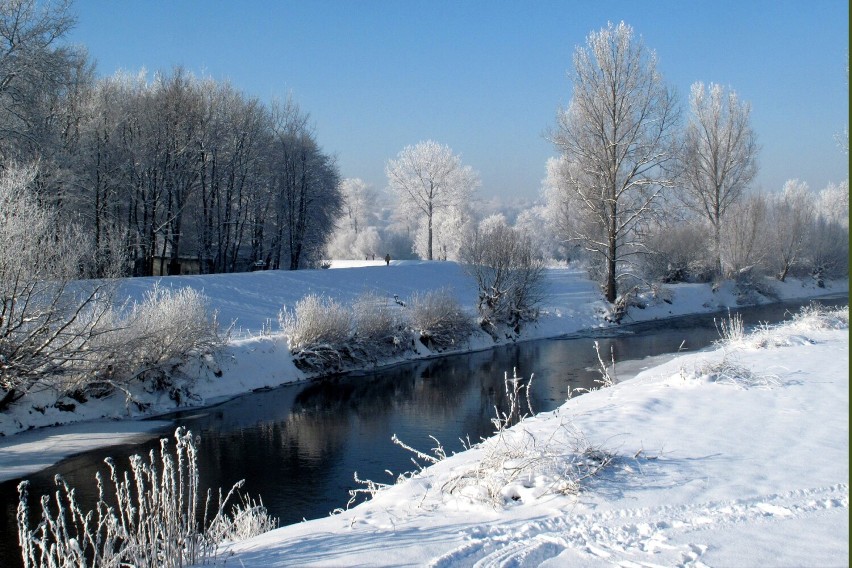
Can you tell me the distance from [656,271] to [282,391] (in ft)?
75.6

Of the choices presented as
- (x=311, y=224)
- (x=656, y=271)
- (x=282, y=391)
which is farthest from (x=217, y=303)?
(x=656, y=271)

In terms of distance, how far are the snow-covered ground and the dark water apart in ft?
11.4

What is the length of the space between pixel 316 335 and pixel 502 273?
8.72 meters

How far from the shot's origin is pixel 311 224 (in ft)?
122

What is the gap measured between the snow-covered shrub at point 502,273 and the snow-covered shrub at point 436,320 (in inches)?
85.7

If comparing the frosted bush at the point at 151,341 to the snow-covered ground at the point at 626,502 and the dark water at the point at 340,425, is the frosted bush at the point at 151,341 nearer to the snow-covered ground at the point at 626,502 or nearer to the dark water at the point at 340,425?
the dark water at the point at 340,425

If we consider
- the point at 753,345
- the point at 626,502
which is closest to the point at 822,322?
the point at 753,345

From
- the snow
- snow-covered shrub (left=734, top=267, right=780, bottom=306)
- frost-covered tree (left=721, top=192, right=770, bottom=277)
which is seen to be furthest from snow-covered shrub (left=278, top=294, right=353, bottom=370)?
frost-covered tree (left=721, top=192, right=770, bottom=277)

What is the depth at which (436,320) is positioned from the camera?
877 inches

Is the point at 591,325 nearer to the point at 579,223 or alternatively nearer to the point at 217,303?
A: the point at 579,223

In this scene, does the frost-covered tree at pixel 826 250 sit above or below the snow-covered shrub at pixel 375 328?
above

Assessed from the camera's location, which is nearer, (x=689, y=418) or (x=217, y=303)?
(x=689, y=418)

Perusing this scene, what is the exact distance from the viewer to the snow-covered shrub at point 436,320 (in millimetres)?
22156

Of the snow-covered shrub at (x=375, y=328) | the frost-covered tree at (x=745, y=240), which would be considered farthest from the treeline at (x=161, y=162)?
the frost-covered tree at (x=745, y=240)
